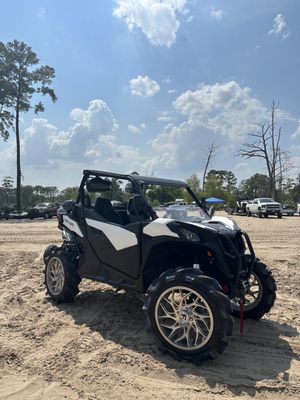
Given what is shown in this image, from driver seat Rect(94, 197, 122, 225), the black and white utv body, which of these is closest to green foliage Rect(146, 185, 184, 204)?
the black and white utv body

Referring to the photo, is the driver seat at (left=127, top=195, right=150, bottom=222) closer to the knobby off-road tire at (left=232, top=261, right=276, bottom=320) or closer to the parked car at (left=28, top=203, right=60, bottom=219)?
the knobby off-road tire at (left=232, top=261, right=276, bottom=320)

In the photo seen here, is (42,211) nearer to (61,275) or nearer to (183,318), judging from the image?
(61,275)

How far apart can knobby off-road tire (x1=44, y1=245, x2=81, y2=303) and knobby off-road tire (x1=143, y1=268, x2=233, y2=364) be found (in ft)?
6.43

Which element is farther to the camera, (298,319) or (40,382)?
(298,319)

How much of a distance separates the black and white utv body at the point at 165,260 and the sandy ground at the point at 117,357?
0.28 meters

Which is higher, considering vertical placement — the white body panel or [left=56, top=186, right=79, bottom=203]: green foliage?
[left=56, top=186, right=79, bottom=203]: green foliage

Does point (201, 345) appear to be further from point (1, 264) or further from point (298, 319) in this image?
point (1, 264)

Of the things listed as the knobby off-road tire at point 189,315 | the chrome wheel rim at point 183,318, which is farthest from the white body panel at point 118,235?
the chrome wheel rim at point 183,318

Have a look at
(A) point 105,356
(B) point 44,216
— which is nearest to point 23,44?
(B) point 44,216

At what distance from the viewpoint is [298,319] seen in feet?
17.7

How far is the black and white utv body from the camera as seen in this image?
161 inches

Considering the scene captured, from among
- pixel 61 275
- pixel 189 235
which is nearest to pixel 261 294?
pixel 189 235

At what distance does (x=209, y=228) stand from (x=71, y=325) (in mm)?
2241

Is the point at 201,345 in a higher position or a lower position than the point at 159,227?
lower
